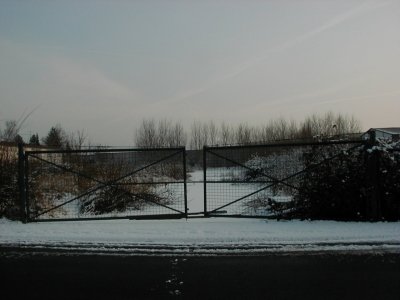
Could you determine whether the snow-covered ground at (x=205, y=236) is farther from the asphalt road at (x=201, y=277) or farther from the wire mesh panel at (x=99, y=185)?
the wire mesh panel at (x=99, y=185)

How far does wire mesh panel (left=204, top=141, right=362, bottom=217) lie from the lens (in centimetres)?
1150

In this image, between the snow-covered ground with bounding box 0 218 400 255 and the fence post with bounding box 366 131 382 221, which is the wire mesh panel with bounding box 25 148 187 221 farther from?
the fence post with bounding box 366 131 382 221

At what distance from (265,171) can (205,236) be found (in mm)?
3542

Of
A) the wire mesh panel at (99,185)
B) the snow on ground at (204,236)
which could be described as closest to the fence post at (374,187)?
the snow on ground at (204,236)

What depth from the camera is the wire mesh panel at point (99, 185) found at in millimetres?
12641

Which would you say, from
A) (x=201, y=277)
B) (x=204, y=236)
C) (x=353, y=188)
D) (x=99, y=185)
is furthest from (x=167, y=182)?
(x=201, y=277)

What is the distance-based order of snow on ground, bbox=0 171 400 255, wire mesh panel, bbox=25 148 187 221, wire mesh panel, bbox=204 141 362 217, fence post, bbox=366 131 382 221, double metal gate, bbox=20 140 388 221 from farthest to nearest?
wire mesh panel, bbox=25 148 187 221
double metal gate, bbox=20 140 388 221
wire mesh panel, bbox=204 141 362 217
fence post, bbox=366 131 382 221
snow on ground, bbox=0 171 400 255

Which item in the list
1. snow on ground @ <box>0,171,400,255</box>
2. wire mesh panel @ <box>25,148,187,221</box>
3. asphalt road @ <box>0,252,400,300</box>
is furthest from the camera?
wire mesh panel @ <box>25,148,187,221</box>

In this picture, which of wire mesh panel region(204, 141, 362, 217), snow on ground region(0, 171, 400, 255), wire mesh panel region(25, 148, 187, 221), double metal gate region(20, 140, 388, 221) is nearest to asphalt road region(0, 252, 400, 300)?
snow on ground region(0, 171, 400, 255)

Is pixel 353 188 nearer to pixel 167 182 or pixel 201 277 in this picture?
pixel 167 182

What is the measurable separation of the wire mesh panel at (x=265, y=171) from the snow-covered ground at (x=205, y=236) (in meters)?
0.76

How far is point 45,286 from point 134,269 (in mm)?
1396

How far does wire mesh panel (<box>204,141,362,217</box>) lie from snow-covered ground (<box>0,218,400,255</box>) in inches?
29.8

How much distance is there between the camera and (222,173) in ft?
41.3
